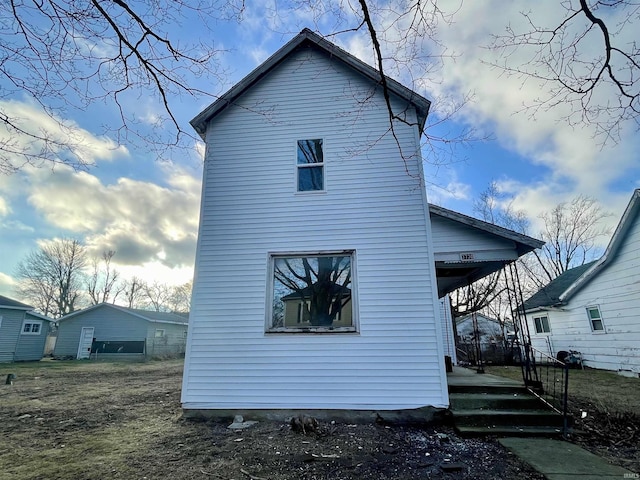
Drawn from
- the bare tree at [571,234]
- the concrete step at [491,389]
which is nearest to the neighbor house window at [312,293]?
the concrete step at [491,389]

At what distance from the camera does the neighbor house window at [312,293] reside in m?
5.79

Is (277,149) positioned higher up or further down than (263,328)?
higher up

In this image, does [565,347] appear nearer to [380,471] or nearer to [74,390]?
[380,471]

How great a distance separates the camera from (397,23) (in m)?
3.60

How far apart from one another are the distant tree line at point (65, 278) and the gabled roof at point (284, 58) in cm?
3079

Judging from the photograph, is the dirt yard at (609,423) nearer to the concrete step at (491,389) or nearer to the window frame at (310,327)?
the concrete step at (491,389)

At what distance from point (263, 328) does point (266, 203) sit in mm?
2456

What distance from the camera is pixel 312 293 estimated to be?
5988 mm

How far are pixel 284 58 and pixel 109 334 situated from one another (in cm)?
2602

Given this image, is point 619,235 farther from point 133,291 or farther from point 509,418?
point 133,291

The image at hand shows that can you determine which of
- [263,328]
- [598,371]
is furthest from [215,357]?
[598,371]

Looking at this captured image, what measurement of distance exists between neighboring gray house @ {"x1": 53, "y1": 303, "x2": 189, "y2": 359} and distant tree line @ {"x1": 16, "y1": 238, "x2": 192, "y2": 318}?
909 cm

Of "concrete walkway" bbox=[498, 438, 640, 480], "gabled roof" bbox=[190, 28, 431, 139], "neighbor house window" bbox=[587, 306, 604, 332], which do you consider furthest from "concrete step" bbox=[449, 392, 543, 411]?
"neighbor house window" bbox=[587, 306, 604, 332]

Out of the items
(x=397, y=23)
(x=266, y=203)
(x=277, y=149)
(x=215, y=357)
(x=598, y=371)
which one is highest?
(x=277, y=149)
